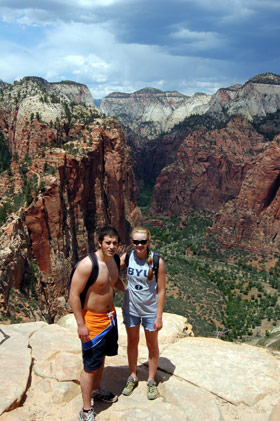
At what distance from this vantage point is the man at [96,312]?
6.66m

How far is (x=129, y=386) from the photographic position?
752 centimetres

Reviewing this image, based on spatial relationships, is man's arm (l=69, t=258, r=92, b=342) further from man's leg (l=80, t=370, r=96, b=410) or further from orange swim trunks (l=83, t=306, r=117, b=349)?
man's leg (l=80, t=370, r=96, b=410)

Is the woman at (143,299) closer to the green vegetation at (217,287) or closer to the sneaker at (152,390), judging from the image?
the sneaker at (152,390)

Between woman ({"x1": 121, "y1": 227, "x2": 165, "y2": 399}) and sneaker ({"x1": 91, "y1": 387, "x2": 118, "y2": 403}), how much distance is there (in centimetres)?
32

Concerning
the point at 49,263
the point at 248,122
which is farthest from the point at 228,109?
the point at 49,263

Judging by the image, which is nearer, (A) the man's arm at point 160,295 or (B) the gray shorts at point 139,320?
(A) the man's arm at point 160,295

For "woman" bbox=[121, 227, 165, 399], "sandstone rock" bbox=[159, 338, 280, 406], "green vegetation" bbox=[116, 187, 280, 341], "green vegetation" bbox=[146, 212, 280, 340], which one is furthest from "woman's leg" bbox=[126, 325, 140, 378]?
"green vegetation" bbox=[146, 212, 280, 340]

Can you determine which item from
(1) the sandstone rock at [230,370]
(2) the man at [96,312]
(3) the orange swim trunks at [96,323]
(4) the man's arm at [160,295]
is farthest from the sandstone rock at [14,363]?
(1) the sandstone rock at [230,370]

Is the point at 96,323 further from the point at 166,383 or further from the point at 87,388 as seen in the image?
the point at 166,383

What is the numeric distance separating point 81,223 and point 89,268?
31.5 m

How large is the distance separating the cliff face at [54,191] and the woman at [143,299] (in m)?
12.3

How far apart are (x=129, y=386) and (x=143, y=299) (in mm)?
1866

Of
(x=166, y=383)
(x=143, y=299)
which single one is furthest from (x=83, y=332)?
(x=166, y=383)

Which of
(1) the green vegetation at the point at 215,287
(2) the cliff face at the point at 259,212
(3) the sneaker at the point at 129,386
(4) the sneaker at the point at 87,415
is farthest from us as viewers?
(2) the cliff face at the point at 259,212
